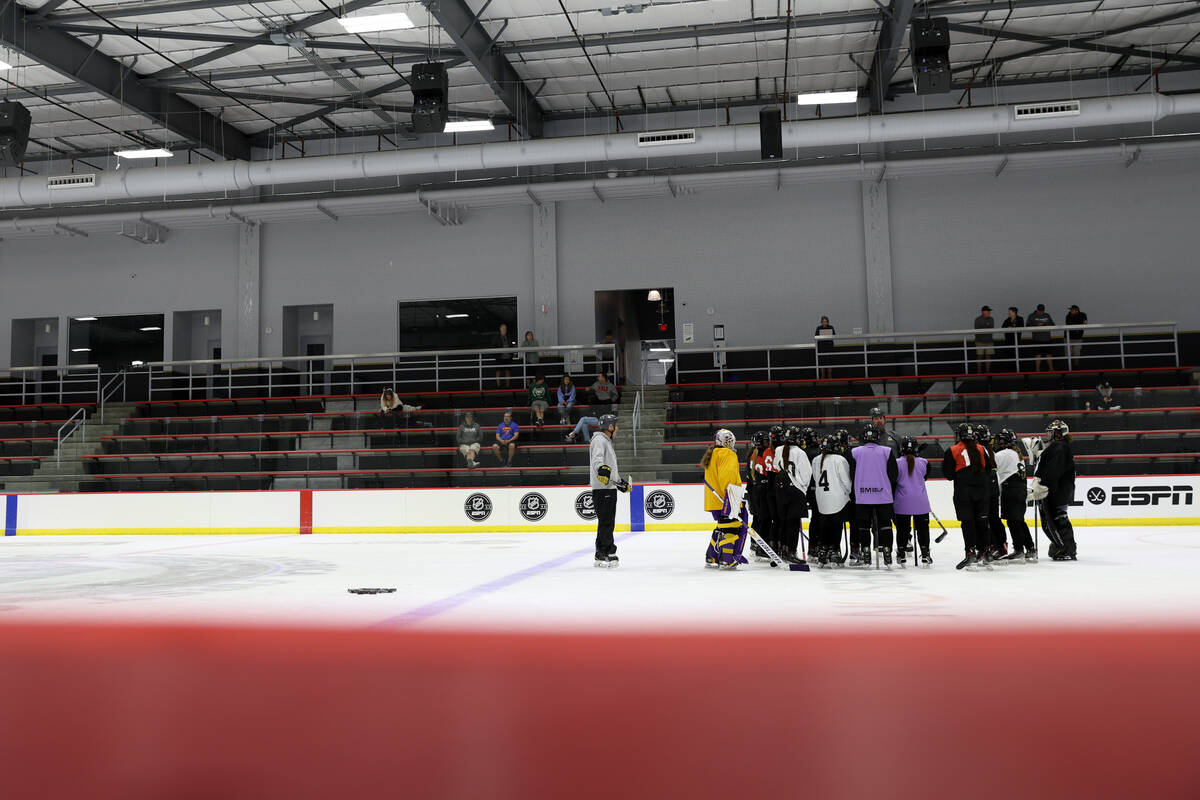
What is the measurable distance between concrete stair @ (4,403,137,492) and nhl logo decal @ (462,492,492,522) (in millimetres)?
7270

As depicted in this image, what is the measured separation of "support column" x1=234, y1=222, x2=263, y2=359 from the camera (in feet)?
74.2

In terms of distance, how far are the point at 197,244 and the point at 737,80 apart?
14.0 meters

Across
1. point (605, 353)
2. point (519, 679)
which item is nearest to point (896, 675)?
point (519, 679)

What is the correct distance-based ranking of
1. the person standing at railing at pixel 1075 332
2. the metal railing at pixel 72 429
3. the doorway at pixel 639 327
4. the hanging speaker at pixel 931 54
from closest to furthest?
the hanging speaker at pixel 931 54, the metal railing at pixel 72 429, the person standing at railing at pixel 1075 332, the doorway at pixel 639 327

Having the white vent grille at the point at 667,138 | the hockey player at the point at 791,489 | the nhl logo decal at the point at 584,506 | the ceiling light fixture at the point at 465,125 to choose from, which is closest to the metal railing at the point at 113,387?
the ceiling light fixture at the point at 465,125

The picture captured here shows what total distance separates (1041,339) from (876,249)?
4.03 meters

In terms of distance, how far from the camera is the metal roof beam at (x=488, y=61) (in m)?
15.1

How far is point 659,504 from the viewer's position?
14.0 meters

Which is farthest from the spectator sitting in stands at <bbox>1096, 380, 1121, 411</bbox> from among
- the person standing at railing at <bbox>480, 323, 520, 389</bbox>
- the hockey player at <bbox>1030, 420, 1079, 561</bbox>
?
the person standing at railing at <bbox>480, 323, 520, 389</bbox>

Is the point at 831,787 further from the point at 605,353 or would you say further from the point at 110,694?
the point at 605,353

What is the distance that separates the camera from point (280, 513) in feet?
49.2

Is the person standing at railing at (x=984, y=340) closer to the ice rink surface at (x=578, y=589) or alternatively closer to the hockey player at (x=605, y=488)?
the ice rink surface at (x=578, y=589)

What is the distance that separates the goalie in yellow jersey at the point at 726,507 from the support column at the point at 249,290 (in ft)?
56.7

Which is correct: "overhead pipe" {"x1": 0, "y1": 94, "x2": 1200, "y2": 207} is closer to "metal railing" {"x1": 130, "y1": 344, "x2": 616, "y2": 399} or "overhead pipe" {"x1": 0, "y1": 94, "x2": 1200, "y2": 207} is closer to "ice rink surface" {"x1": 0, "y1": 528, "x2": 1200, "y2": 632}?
"metal railing" {"x1": 130, "y1": 344, "x2": 616, "y2": 399}
